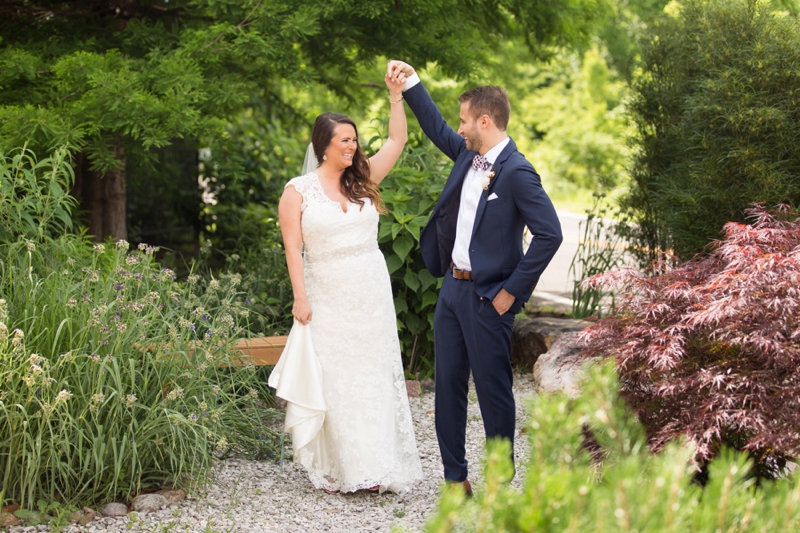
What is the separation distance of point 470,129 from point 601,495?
2.28m

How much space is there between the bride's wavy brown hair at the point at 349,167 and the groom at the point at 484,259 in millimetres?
377

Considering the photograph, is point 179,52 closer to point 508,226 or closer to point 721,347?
point 508,226

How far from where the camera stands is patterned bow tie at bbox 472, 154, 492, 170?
3635 mm

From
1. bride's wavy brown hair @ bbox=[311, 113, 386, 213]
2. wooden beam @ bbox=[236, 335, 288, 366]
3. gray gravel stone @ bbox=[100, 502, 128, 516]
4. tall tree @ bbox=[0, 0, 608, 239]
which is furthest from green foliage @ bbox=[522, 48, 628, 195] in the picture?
gray gravel stone @ bbox=[100, 502, 128, 516]

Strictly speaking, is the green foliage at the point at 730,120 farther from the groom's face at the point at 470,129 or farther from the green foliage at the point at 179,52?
the groom's face at the point at 470,129

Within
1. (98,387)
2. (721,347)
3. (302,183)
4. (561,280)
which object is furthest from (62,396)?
(561,280)

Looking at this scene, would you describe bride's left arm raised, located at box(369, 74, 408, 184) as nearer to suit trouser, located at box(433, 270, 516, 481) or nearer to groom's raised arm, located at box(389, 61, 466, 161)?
groom's raised arm, located at box(389, 61, 466, 161)

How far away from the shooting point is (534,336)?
604cm

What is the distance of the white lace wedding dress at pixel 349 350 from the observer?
3967 millimetres

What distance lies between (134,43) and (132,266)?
239 cm

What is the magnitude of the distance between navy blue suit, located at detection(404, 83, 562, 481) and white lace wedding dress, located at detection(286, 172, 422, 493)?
12.5 inches

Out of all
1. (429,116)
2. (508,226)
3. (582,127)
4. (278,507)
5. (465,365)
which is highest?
(582,127)

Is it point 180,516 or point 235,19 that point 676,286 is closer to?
point 180,516

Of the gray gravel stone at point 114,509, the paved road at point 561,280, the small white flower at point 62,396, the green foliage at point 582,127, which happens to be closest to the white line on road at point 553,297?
the paved road at point 561,280
